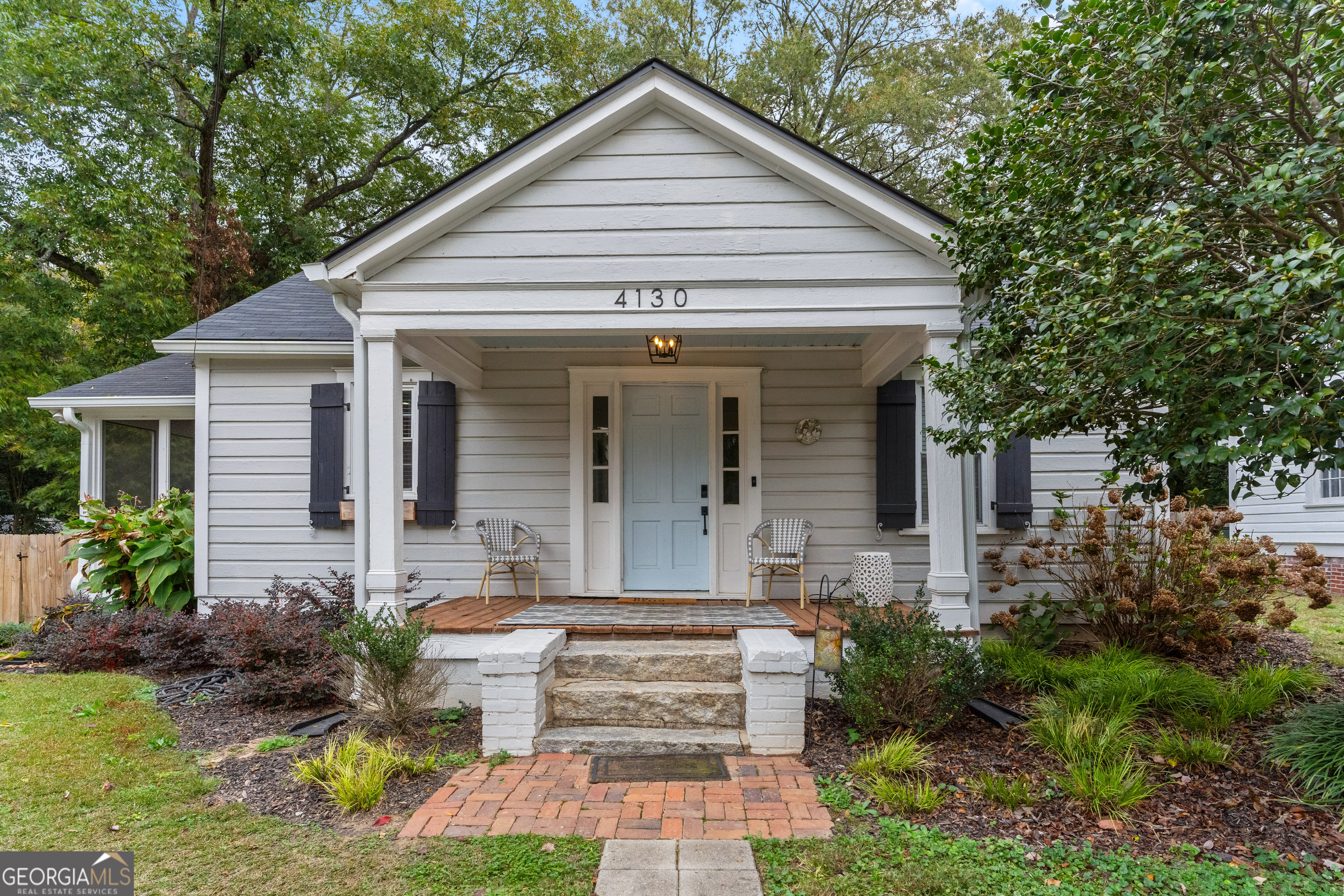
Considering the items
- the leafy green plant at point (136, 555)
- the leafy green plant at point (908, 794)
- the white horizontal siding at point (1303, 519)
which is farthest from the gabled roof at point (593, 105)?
the white horizontal siding at point (1303, 519)

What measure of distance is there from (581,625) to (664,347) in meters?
2.37

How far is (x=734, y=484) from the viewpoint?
6312 mm

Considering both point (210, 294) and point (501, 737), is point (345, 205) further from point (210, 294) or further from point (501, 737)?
point (501, 737)

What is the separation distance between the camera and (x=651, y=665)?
4.42 metres

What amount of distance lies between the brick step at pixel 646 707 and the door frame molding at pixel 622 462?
6.69ft

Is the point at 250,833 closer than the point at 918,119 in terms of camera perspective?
Yes

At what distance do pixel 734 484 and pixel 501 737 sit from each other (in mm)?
3141

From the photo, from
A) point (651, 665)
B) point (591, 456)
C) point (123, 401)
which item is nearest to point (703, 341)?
point (591, 456)

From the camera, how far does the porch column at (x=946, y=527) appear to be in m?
4.46

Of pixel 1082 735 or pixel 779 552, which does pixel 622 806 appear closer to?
pixel 1082 735

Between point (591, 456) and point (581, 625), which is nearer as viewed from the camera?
point (581, 625)

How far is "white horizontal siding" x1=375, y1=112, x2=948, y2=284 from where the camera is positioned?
15.0 ft

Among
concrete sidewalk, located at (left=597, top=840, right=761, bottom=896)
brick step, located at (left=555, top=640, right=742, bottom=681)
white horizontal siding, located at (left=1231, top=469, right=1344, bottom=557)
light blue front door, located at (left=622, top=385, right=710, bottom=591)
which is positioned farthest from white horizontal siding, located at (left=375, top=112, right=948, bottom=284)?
white horizontal siding, located at (left=1231, top=469, right=1344, bottom=557)

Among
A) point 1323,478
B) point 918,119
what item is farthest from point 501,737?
point 918,119
